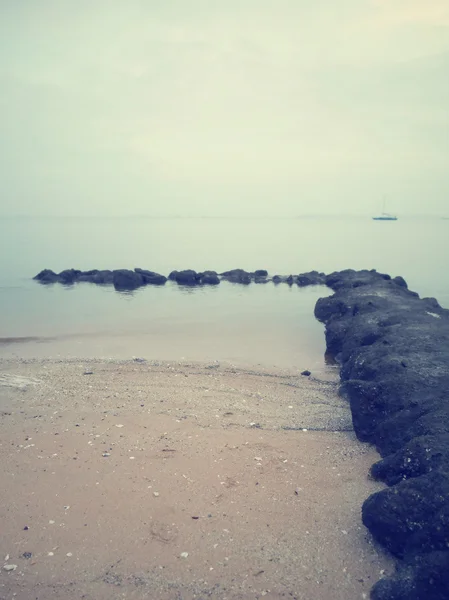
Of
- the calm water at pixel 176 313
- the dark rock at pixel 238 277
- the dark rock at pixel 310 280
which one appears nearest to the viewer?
the calm water at pixel 176 313

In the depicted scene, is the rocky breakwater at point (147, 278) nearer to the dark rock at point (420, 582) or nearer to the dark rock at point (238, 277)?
the dark rock at point (238, 277)

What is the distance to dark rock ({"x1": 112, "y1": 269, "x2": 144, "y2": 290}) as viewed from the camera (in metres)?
32.2

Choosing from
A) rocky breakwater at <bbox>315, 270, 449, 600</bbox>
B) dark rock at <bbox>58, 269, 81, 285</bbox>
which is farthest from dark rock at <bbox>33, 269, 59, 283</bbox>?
rocky breakwater at <bbox>315, 270, 449, 600</bbox>

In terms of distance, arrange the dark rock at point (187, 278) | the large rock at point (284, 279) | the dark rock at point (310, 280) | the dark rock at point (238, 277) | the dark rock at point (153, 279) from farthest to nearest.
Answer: the large rock at point (284, 279)
the dark rock at point (238, 277)
the dark rock at point (310, 280)
the dark rock at point (187, 278)
the dark rock at point (153, 279)

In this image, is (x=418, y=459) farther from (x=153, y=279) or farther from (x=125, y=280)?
(x=153, y=279)

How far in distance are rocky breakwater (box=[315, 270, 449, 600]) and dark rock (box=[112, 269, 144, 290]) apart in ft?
68.6

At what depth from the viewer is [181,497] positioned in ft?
20.5

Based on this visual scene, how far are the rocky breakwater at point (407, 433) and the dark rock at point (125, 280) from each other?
20.9 metres

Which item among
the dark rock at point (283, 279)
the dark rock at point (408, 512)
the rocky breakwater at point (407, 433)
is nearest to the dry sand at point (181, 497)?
the dark rock at point (408, 512)

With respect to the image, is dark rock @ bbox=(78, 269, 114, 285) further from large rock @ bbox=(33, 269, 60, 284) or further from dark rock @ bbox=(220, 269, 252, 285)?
dark rock @ bbox=(220, 269, 252, 285)

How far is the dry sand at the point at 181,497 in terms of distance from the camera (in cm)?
485

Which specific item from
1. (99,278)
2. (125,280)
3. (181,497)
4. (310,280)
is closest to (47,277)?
(99,278)

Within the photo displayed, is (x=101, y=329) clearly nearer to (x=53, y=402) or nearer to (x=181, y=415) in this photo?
(x=53, y=402)

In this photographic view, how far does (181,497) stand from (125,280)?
27.3 meters
